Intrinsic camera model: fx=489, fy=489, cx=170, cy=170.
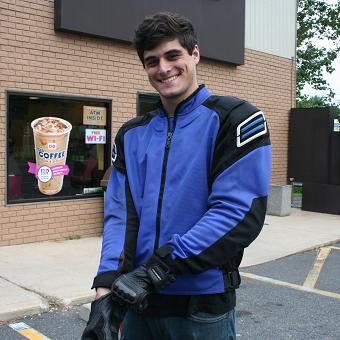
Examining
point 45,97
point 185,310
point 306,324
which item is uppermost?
point 45,97

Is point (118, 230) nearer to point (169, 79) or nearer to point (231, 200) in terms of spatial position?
point (231, 200)

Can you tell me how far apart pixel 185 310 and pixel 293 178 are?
36.3ft

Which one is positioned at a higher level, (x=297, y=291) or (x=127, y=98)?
(x=127, y=98)

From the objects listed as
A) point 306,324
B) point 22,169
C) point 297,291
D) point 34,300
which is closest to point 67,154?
point 22,169

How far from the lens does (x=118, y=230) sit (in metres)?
1.95

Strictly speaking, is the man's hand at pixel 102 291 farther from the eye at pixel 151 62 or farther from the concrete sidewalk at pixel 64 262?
the concrete sidewalk at pixel 64 262

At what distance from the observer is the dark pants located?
1813 millimetres

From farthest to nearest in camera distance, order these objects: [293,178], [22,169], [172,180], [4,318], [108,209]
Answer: [293,178]
[22,169]
[4,318]
[108,209]
[172,180]

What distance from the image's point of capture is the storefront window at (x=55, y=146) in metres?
7.29

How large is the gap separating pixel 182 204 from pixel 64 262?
4.94 metres

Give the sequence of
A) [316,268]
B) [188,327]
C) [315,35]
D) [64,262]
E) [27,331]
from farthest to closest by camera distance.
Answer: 1. [315,35]
2. [316,268]
3. [64,262]
4. [27,331]
5. [188,327]

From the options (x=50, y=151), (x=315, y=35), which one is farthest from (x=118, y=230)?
(x=315, y=35)

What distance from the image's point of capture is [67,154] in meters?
7.88

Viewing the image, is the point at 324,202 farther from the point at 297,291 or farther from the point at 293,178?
the point at 297,291
